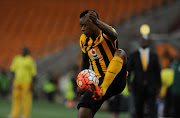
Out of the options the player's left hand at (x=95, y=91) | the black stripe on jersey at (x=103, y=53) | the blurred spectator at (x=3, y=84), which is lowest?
the player's left hand at (x=95, y=91)

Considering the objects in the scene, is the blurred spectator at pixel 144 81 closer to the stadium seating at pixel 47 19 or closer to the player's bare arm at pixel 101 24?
the player's bare arm at pixel 101 24

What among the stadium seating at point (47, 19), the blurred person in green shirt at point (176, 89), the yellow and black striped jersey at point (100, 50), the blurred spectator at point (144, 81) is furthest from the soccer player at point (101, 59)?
the stadium seating at point (47, 19)

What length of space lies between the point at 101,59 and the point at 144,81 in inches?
123

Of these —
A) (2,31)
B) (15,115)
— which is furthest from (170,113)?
(2,31)

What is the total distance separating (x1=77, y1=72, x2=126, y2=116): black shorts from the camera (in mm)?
4996

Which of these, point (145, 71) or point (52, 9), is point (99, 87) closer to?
point (145, 71)

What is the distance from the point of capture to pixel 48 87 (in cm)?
1939

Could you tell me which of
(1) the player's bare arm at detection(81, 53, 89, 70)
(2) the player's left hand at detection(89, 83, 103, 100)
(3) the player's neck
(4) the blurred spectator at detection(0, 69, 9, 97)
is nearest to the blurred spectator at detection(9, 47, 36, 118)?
(1) the player's bare arm at detection(81, 53, 89, 70)

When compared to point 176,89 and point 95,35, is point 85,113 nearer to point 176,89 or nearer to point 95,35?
point 95,35

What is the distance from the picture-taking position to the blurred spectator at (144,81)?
8.12 metres

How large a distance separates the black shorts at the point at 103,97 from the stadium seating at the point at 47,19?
15.8 metres

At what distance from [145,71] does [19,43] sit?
16.1 meters

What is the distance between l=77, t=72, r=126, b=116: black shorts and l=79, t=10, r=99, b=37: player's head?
0.65 m

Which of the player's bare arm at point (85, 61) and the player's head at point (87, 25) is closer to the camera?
the player's head at point (87, 25)
